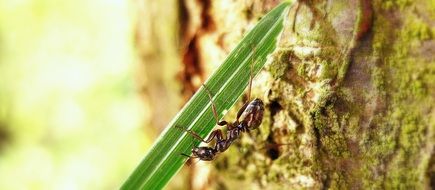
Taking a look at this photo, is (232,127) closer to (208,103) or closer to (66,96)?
(208,103)

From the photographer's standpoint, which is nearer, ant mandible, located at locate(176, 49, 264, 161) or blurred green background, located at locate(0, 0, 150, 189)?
ant mandible, located at locate(176, 49, 264, 161)

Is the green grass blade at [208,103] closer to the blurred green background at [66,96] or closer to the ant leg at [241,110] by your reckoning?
the ant leg at [241,110]

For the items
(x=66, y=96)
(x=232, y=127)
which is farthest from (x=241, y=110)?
(x=66, y=96)

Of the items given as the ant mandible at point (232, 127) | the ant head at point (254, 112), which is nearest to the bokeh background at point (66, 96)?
the ant mandible at point (232, 127)

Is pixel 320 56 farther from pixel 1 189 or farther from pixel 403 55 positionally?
pixel 1 189

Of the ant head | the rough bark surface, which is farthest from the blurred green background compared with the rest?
the rough bark surface

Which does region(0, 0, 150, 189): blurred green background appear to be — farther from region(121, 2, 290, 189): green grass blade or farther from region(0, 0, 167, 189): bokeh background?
region(121, 2, 290, 189): green grass blade
